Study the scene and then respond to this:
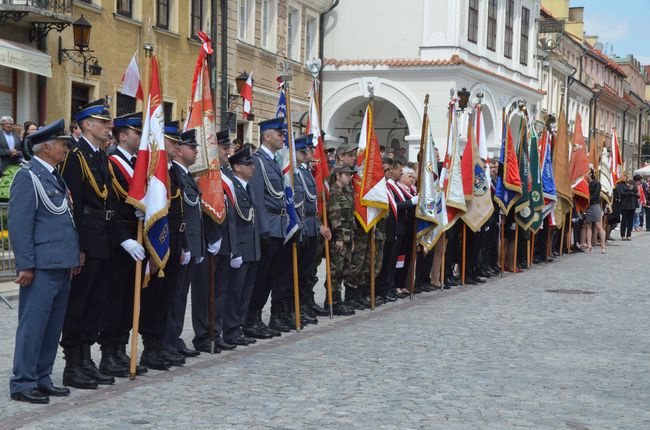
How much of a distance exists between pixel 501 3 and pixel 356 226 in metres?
28.6

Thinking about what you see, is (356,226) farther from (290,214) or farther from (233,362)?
(233,362)

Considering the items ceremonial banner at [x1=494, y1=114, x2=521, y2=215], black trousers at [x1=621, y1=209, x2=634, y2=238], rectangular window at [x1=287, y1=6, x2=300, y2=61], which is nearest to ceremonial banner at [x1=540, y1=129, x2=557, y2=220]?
ceremonial banner at [x1=494, y1=114, x2=521, y2=215]

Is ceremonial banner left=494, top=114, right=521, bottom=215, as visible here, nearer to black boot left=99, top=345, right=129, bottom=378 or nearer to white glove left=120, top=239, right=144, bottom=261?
black boot left=99, top=345, right=129, bottom=378

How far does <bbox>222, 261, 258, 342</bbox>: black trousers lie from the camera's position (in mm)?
10148

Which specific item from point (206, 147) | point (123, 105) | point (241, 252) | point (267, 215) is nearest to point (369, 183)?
point (267, 215)

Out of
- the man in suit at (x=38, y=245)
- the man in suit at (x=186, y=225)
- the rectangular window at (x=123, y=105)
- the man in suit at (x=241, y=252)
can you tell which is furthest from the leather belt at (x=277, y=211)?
the rectangular window at (x=123, y=105)

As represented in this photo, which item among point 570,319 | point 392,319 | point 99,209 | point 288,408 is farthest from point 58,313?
point 570,319

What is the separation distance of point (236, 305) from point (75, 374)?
2.45 metres

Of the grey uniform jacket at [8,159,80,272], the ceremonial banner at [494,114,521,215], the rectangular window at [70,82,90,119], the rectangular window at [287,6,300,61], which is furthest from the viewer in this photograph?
the rectangular window at [287,6,300,61]

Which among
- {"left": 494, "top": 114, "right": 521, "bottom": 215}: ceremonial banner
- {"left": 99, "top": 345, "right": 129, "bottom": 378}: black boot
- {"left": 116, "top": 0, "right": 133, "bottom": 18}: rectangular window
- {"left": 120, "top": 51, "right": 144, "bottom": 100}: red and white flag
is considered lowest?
{"left": 99, "top": 345, "right": 129, "bottom": 378}: black boot

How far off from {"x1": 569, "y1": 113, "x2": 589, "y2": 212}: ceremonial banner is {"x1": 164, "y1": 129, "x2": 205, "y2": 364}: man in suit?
1592 centimetres

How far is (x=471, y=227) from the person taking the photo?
1717 centimetres

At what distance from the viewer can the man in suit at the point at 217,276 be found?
971cm

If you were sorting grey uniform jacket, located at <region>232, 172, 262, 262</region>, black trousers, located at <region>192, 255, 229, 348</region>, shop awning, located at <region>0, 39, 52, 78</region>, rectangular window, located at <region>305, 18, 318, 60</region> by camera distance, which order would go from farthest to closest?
rectangular window, located at <region>305, 18, 318, 60</region> → shop awning, located at <region>0, 39, 52, 78</region> → grey uniform jacket, located at <region>232, 172, 262, 262</region> → black trousers, located at <region>192, 255, 229, 348</region>
